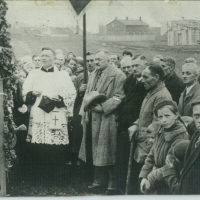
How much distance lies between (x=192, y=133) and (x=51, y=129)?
1.96 m

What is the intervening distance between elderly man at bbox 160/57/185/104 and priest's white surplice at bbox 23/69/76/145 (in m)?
1.30

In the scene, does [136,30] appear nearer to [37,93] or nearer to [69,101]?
[69,101]

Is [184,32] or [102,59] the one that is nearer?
[102,59]

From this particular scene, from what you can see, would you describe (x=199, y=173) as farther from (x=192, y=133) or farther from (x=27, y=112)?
(x=27, y=112)

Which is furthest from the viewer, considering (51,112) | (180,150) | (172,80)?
(51,112)

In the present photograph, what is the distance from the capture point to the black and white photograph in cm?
574

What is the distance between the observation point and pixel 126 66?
5789 millimetres

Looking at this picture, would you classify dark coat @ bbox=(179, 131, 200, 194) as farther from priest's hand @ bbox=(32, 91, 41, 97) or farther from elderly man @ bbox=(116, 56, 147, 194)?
priest's hand @ bbox=(32, 91, 41, 97)

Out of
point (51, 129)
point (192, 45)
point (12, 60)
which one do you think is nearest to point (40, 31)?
point (12, 60)

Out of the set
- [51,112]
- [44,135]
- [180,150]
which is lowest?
[180,150]

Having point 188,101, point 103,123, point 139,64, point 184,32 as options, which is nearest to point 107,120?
point 103,123

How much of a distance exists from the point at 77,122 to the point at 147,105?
101 cm

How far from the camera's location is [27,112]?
583cm

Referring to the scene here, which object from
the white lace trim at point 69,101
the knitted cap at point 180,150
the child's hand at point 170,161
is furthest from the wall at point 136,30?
the child's hand at point 170,161
